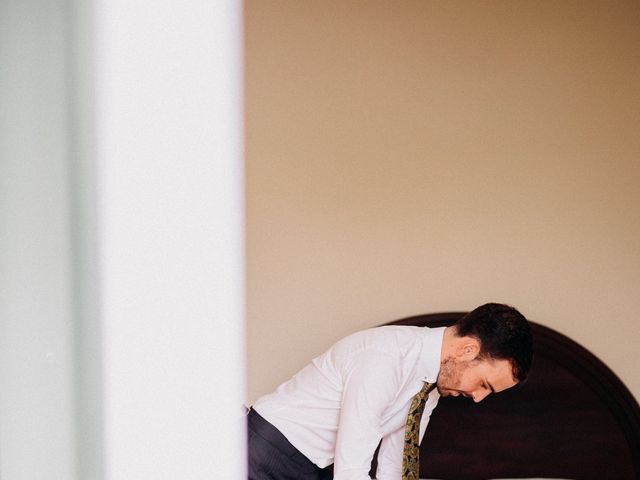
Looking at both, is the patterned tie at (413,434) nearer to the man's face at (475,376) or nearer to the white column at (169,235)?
the man's face at (475,376)

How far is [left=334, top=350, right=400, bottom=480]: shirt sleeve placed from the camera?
1167mm

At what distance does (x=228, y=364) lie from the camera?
0.52 m

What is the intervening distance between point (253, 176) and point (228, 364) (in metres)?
1.46

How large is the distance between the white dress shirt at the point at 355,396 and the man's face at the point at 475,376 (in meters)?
0.03

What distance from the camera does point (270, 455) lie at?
132 cm

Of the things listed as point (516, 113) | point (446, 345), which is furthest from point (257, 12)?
point (446, 345)

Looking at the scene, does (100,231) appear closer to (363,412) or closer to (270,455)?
(363,412)

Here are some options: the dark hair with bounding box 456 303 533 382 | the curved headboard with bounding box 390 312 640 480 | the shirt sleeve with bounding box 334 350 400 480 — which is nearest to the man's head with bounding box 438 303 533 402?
the dark hair with bounding box 456 303 533 382

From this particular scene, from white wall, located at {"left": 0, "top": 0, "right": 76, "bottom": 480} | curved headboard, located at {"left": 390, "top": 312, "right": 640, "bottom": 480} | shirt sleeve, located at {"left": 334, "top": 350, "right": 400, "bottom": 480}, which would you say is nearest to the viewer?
white wall, located at {"left": 0, "top": 0, "right": 76, "bottom": 480}

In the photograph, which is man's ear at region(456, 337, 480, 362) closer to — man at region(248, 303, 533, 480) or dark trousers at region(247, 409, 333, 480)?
man at region(248, 303, 533, 480)

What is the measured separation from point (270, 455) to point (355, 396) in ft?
0.85

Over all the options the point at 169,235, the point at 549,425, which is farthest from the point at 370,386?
the point at 549,425

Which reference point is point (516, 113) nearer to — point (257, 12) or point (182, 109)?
point (257, 12)

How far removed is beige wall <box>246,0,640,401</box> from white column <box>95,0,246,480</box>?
1414mm
